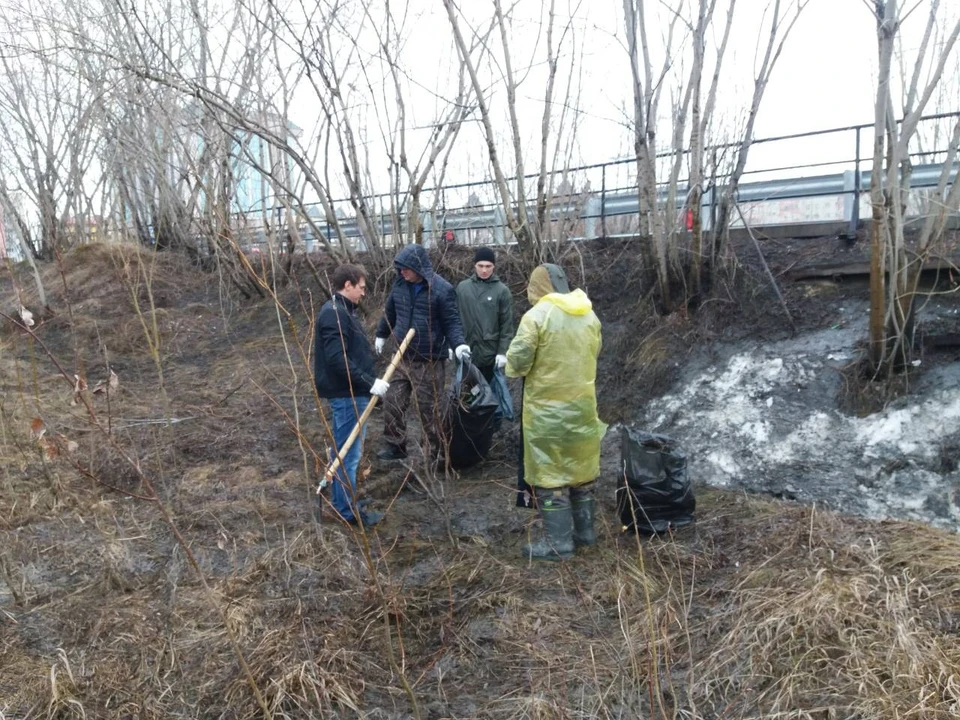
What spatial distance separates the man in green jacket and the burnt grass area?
866mm

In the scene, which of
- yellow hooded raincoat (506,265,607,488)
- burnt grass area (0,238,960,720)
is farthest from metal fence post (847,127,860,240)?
yellow hooded raincoat (506,265,607,488)

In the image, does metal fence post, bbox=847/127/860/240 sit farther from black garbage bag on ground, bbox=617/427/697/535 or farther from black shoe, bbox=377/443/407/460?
black shoe, bbox=377/443/407/460

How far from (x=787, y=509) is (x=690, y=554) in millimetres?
767

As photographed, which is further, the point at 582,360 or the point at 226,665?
the point at 582,360

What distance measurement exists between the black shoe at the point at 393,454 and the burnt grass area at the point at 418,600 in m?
0.14

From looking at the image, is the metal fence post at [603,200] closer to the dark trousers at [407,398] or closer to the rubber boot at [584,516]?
the dark trousers at [407,398]

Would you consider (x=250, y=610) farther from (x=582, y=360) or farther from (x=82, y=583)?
(x=582, y=360)

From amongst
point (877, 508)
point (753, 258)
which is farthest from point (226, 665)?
point (753, 258)

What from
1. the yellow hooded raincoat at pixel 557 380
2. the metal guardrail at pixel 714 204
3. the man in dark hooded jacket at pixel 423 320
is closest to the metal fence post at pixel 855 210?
the metal guardrail at pixel 714 204

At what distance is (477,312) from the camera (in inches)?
225

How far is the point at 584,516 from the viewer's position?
4207mm

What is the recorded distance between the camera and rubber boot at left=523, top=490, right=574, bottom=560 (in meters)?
4.09

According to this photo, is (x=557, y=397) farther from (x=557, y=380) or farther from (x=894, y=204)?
(x=894, y=204)

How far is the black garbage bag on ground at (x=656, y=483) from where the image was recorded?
416cm
